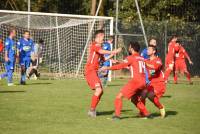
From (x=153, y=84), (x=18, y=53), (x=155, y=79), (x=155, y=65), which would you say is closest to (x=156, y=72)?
(x=155, y=79)

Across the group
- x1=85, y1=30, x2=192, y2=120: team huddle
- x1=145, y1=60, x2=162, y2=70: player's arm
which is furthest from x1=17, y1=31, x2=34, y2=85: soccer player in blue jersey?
x1=145, y1=60, x2=162, y2=70: player's arm

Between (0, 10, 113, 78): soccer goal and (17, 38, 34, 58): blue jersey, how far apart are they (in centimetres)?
525

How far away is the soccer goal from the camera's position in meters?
28.6

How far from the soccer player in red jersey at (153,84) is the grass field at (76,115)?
0.39 meters

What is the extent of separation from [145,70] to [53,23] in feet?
52.7

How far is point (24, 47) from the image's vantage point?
2306 cm

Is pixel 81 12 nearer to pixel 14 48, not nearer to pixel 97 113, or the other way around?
pixel 14 48

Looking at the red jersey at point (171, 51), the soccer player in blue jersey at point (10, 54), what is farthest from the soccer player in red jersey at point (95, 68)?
the red jersey at point (171, 51)

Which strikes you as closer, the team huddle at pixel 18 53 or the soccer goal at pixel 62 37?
the team huddle at pixel 18 53

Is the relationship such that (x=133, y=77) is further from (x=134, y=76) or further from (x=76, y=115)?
(x=76, y=115)

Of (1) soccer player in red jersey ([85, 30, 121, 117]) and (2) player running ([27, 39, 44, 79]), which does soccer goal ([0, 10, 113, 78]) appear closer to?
(2) player running ([27, 39, 44, 79])

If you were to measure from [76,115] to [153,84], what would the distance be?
221 cm

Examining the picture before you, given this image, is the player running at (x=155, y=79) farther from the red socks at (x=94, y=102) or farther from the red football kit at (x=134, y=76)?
the red socks at (x=94, y=102)

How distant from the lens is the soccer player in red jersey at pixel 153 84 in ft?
44.9
